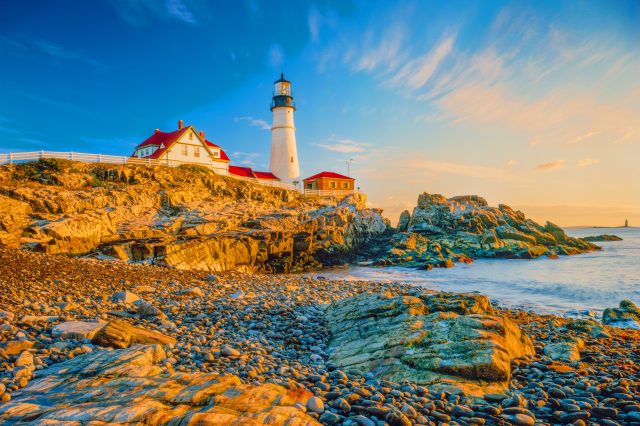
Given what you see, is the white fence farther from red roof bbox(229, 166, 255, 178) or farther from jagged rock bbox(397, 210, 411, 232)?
jagged rock bbox(397, 210, 411, 232)

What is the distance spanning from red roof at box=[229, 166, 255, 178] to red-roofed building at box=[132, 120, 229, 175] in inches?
85.1

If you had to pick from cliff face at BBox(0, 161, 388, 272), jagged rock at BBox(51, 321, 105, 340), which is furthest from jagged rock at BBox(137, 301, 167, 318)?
cliff face at BBox(0, 161, 388, 272)

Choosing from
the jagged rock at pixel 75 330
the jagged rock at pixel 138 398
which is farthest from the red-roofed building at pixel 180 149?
the jagged rock at pixel 138 398

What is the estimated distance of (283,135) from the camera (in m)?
50.6

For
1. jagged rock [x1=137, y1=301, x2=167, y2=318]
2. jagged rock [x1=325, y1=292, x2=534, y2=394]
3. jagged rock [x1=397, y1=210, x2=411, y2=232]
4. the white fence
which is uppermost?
the white fence

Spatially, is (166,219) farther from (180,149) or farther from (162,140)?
(162,140)

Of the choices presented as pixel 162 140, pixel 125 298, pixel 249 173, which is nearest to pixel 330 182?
pixel 249 173

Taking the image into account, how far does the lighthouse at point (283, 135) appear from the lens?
50.8 m

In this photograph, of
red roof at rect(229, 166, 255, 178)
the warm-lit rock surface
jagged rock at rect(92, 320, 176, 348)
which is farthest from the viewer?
red roof at rect(229, 166, 255, 178)

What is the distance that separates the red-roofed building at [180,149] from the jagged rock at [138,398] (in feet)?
120

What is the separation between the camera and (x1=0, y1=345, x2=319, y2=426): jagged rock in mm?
3451

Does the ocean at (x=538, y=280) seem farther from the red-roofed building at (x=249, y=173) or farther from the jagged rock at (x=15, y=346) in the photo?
the red-roofed building at (x=249, y=173)

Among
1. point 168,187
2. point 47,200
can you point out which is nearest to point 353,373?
point 47,200

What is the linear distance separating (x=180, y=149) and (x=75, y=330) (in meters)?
36.4
